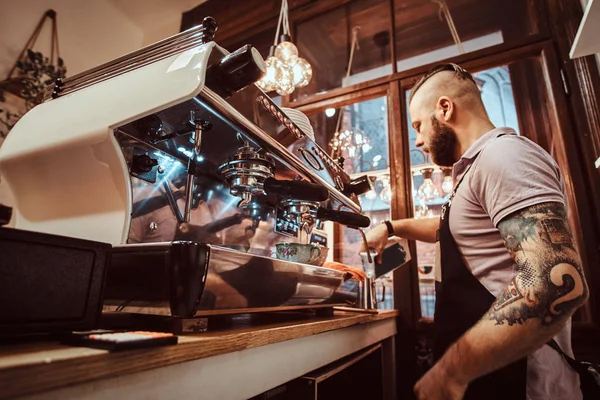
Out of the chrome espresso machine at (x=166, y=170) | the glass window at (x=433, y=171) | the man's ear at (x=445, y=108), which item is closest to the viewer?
the chrome espresso machine at (x=166, y=170)

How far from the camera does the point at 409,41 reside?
7.16 feet

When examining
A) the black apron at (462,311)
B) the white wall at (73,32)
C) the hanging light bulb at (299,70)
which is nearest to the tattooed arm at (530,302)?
the black apron at (462,311)

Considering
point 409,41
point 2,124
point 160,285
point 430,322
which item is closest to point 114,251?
point 160,285

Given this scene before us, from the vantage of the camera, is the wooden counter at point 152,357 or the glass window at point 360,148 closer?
the wooden counter at point 152,357

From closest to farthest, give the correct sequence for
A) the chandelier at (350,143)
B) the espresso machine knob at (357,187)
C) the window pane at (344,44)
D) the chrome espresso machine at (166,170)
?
1. the chrome espresso machine at (166,170)
2. the espresso machine knob at (357,187)
3. the window pane at (344,44)
4. the chandelier at (350,143)

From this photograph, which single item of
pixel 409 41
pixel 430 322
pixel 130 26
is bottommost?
pixel 430 322

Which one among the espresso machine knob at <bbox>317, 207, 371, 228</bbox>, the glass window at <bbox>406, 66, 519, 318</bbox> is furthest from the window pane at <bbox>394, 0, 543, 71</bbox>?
the espresso machine knob at <bbox>317, 207, 371, 228</bbox>

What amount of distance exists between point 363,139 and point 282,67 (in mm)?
1312

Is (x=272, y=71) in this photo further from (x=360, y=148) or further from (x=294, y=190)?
(x=360, y=148)

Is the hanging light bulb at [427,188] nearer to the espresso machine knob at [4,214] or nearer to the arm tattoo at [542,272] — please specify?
the arm tattoo at [542,272]

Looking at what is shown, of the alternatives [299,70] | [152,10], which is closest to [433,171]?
[299,70]

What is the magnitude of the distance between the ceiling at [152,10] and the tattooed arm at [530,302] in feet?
9.56

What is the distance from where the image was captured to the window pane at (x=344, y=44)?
7.34 feet

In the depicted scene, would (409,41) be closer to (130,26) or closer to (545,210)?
(545,210)
